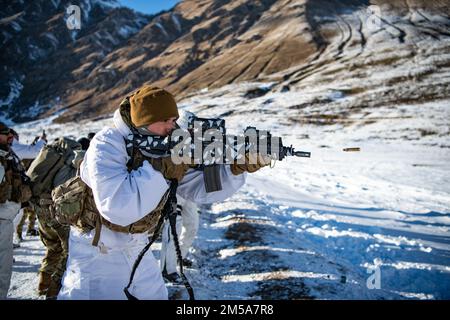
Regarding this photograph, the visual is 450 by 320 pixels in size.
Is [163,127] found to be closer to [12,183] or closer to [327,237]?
[12,183]

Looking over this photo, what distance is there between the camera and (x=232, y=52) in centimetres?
7181

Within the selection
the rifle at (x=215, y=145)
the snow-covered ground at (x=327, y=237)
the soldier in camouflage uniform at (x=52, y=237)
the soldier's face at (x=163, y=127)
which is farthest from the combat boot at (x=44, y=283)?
the soldier's face at (x=163, y=127)

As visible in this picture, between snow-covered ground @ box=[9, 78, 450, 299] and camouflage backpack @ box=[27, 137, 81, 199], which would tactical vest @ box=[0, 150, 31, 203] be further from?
snow-covered ground @ box=[9, 78, 450, 299]

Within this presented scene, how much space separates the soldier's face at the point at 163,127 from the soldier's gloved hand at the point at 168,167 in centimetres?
20

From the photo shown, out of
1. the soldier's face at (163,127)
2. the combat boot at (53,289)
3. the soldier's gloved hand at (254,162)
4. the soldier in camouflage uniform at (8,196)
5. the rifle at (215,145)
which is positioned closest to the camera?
the soldier's face at (163,127)

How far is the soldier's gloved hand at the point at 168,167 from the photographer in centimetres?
272

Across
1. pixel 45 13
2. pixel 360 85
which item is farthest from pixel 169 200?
pixel 45 13

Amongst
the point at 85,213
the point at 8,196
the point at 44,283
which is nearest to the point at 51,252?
the point at 44,283

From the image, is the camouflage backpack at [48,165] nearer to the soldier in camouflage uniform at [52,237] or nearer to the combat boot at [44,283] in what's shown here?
the soldier in camouflage uniform at [52,237]

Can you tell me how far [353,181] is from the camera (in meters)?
14.1

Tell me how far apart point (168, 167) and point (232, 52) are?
238 ft
